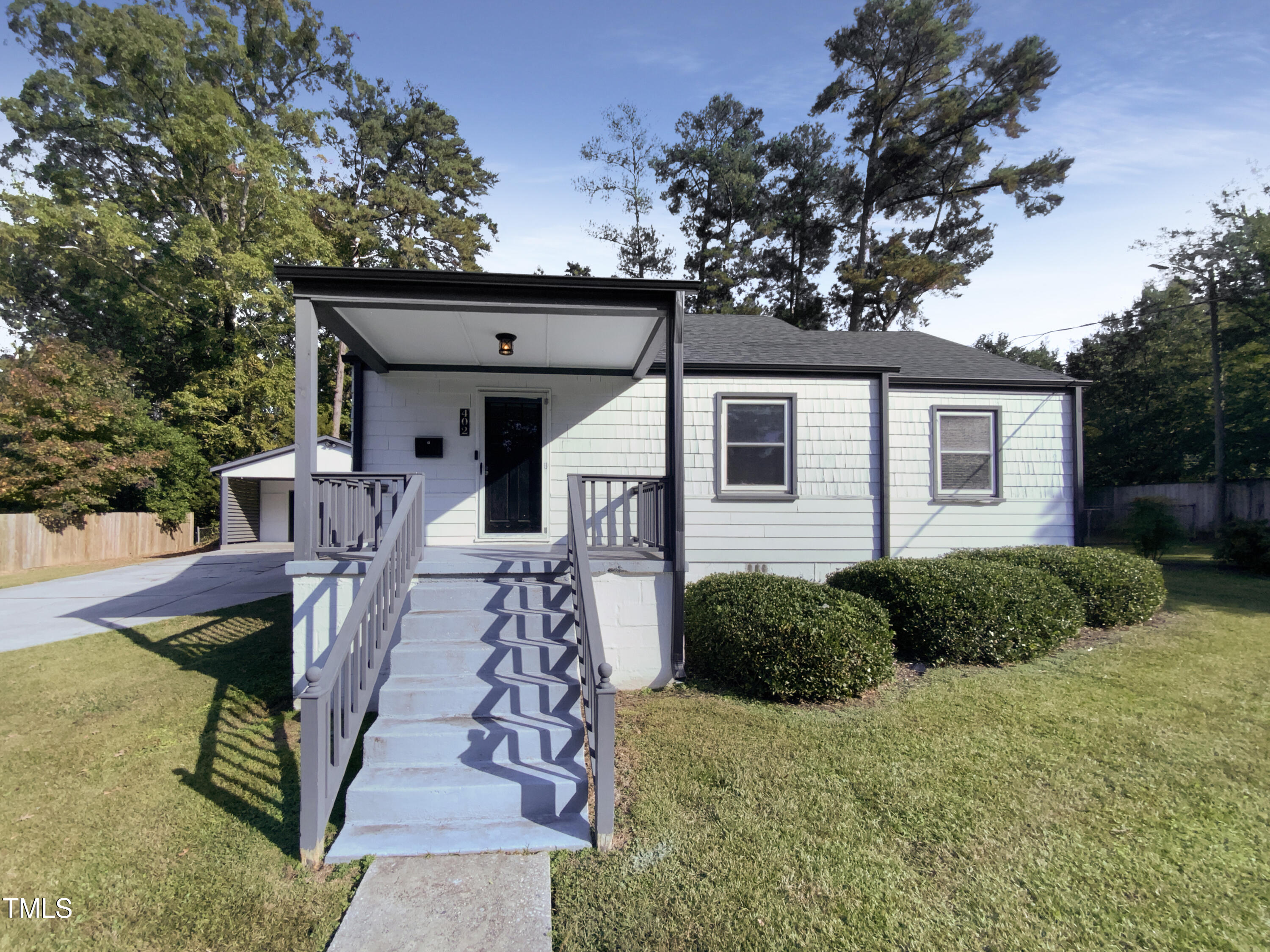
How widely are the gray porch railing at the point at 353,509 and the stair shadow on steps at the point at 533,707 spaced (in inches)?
50.4

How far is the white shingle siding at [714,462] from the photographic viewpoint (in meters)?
7.24

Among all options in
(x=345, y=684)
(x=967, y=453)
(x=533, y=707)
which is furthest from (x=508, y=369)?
(x=967, y=453)

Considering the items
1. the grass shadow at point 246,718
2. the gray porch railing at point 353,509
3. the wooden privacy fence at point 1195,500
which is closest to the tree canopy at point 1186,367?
the wooden privacy fence at point 1195,500

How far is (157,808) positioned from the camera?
340 centimetres

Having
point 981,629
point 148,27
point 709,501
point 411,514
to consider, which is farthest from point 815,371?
point 148,27

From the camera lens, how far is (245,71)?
2139cm

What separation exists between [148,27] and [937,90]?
1036 inches

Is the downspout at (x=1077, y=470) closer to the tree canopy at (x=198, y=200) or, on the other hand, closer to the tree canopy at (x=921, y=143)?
the tree canopy at (x=921, y=143)

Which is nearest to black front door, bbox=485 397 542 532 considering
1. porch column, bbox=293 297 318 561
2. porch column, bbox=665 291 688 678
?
porch column, bbox=665 291 688 678

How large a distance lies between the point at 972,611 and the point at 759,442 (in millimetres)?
3166

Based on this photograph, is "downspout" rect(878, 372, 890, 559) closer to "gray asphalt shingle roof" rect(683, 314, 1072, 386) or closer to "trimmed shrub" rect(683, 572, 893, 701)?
"gray asphalt shingle roof" rect(683, 314, 1072, 386)

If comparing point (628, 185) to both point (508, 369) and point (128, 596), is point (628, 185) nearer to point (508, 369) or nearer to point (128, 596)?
point (508, 369)

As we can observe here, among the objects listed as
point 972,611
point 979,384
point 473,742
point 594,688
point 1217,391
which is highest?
point 1217,391

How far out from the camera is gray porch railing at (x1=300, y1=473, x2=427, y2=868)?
114 inches
